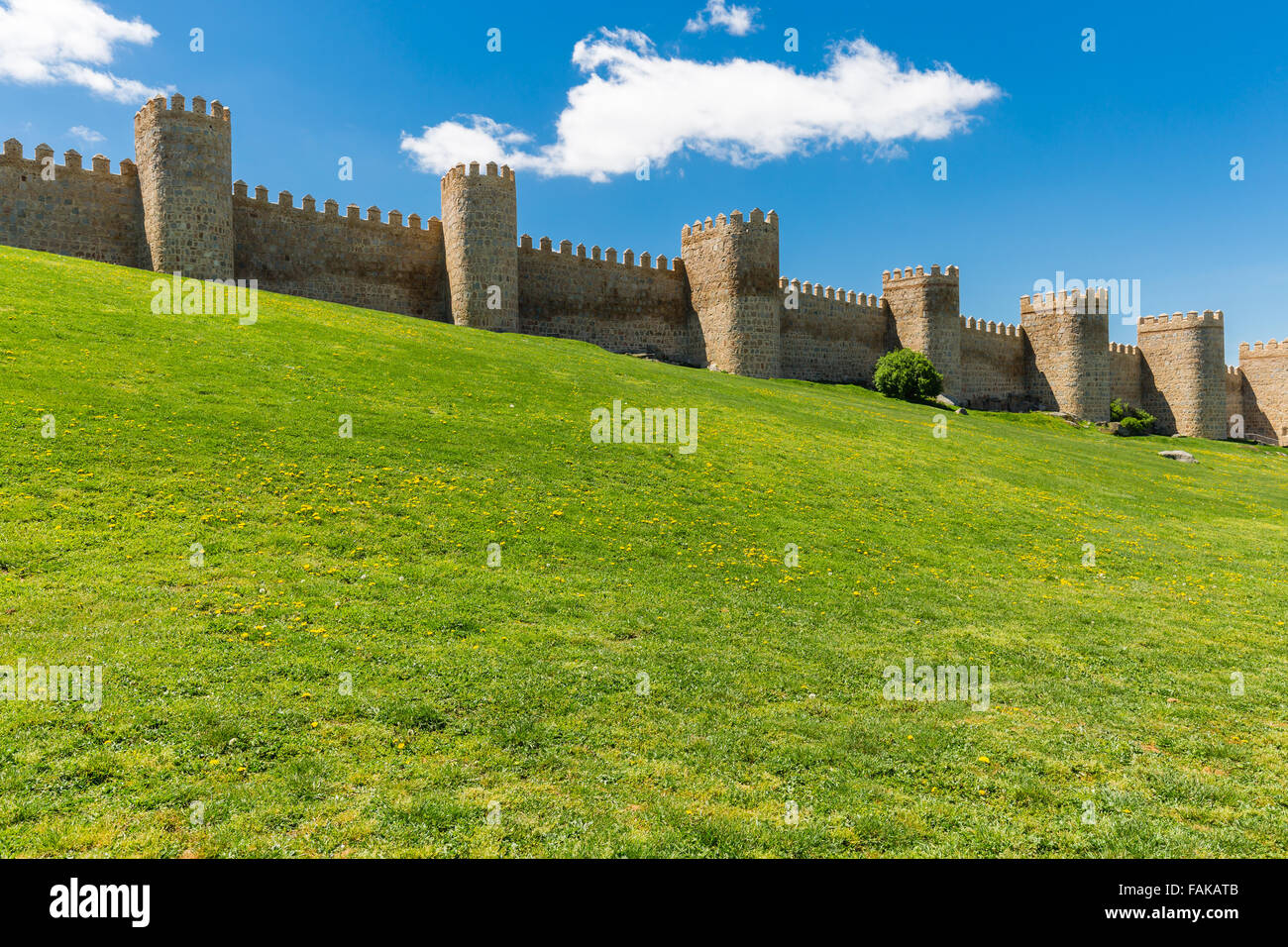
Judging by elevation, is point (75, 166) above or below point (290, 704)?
above

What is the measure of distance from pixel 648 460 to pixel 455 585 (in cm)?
926

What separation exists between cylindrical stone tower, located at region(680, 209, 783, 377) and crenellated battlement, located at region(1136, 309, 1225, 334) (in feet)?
149

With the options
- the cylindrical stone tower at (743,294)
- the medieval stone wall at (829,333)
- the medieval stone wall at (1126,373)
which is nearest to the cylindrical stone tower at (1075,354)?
the medieval stone wall at (1126,373)

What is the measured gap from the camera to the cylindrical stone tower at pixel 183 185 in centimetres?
3591

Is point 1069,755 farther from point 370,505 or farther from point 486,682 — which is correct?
point 370,505

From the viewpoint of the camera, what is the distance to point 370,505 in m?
14.6

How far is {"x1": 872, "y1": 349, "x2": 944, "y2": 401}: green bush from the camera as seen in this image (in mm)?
55500

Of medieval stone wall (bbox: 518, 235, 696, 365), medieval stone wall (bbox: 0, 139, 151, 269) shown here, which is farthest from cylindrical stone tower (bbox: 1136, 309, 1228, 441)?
medieval stone wall (bbox: 0, 139, 151, 269)

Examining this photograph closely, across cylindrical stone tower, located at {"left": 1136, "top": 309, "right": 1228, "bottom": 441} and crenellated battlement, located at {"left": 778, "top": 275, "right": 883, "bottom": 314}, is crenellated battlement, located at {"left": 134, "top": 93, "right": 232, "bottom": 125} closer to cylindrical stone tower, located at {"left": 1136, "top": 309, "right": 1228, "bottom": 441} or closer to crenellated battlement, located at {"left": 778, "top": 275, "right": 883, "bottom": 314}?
crenellated battlement, located at {"left": 778, "top": 275, "right": 883, "bottom": 314}

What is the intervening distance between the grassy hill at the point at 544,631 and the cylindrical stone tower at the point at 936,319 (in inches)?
1553

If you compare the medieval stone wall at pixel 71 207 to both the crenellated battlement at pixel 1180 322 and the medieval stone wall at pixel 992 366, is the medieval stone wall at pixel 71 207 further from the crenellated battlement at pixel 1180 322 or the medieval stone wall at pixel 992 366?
the crenellated battlement at pixel 1180 322

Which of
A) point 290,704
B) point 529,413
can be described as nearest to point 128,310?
point 529,413

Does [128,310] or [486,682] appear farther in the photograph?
[128,310]
